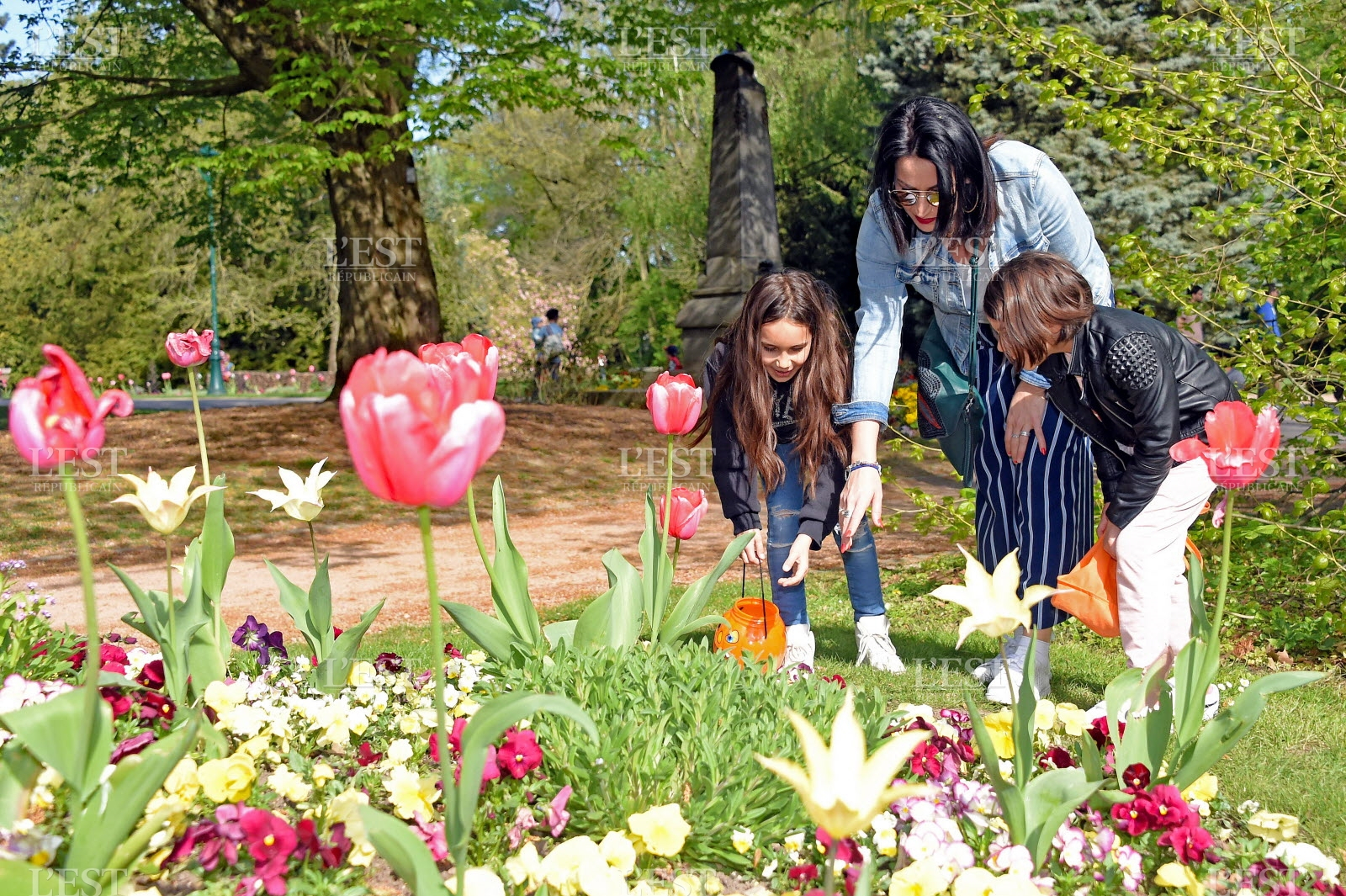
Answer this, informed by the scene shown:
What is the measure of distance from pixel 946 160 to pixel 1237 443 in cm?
125

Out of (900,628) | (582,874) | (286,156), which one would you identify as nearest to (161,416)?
(286,156)

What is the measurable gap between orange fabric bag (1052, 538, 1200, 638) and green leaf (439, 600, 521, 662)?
1480 millimetres

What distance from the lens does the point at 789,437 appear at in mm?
3840

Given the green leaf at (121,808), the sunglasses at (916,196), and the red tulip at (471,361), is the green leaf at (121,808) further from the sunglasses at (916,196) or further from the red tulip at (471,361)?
the sunglasses at (916,196)

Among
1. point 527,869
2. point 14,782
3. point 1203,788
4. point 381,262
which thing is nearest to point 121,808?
point 14,782

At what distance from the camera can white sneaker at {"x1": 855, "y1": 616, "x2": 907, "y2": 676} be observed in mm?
3854

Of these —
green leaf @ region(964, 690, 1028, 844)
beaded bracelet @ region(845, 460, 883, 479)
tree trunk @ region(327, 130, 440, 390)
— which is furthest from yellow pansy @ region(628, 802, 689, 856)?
tree trunk @ region(327, 130, 440, 390)

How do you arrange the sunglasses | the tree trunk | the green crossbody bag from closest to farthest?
the sunglasses < the green crossbody bag < the tree trunk

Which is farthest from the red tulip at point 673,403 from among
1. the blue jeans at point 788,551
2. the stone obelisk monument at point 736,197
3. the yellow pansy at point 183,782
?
the stone obelisk monument at point 736,197

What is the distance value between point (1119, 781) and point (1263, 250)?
3217mm

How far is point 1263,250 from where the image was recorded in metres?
4.59

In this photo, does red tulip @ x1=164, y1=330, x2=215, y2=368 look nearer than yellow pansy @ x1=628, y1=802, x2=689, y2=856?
No

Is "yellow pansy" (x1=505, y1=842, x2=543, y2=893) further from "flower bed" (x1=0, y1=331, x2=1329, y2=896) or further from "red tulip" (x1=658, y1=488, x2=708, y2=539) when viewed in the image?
"red tulip" (x1=658, y1=488, x2=708, y2=539)

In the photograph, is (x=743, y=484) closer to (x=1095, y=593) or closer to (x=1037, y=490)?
(x=1037, y=490)
